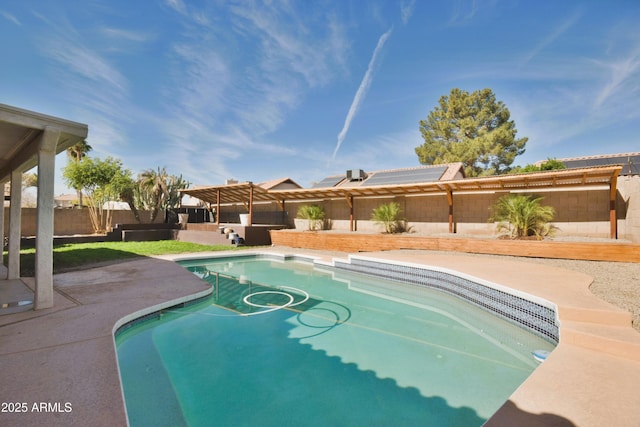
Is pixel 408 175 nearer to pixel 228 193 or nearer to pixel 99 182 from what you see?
pixel 228 193

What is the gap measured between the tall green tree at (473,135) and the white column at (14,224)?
88.1 feet

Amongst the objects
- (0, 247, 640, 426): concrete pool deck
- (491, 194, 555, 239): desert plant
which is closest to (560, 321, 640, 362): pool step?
(0, 247, 640, 426): concrete pool deck

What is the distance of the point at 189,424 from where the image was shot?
8.90ft

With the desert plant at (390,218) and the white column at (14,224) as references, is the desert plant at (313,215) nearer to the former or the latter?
the desert plant at (390,218)

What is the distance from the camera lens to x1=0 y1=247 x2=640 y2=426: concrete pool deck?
2.17 meters

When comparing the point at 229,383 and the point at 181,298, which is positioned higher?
the point at 181,298

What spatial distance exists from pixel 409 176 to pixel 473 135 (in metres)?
14.4

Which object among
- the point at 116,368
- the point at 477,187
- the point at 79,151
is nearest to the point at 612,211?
the point at 477,187

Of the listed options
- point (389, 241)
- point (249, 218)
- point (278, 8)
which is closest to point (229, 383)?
point (389, 241)

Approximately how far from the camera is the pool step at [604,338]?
3104mm

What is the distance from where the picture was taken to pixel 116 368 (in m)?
2.87

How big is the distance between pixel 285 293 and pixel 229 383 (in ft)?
12.9

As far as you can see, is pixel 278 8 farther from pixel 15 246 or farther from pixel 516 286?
pixel 516 286

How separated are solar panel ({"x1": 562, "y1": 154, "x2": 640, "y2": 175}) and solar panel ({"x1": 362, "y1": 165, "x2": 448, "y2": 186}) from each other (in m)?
6.82
